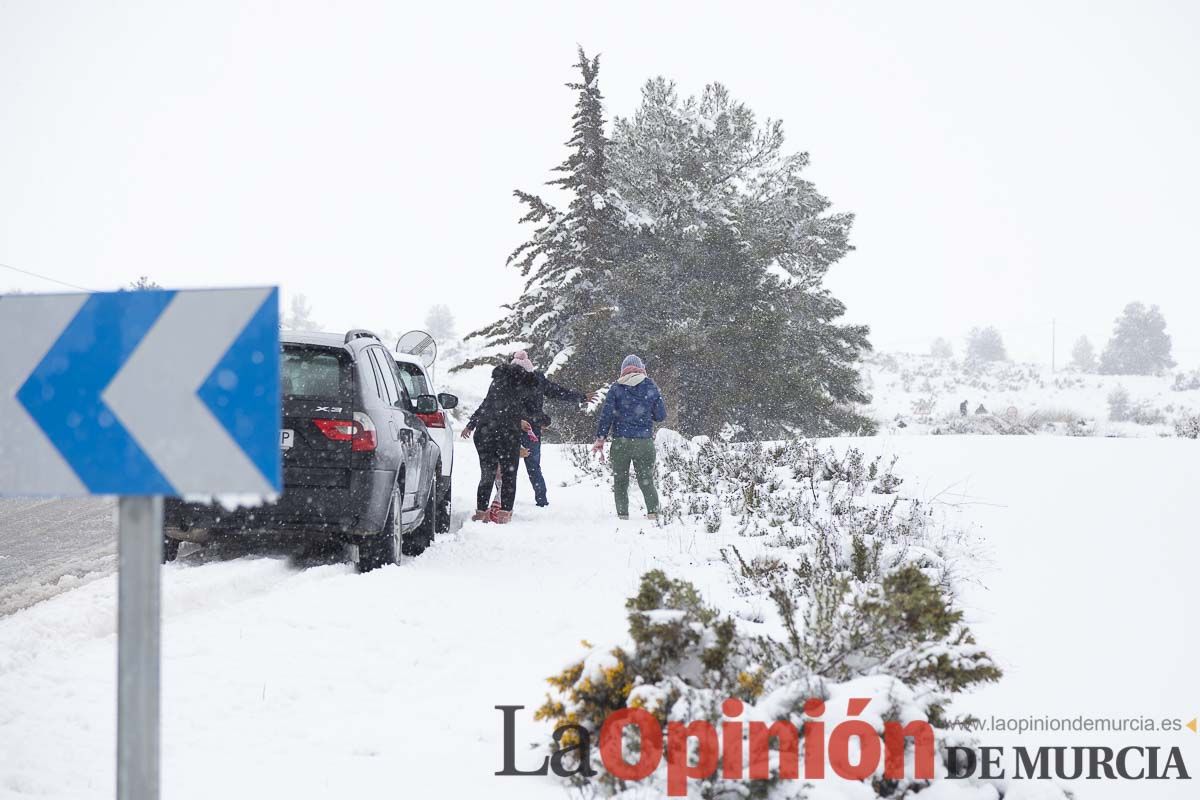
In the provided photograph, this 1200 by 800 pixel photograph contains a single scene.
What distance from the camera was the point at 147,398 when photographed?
1.76 metres

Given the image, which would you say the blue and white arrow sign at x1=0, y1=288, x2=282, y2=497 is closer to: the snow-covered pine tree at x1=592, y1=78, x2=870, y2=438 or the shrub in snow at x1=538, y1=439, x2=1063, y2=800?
the shrub in snow at x1=538, y1=439, x2=1063, y2=800

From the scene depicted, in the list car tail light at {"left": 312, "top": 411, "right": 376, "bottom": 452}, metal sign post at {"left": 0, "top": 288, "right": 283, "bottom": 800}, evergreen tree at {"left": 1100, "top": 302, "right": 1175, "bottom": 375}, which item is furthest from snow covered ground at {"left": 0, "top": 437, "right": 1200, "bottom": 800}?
evergreen tree at {"left": 1100, "top": 302, "right": 1175, "bottom": 375}

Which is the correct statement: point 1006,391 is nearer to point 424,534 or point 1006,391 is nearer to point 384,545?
point 424,534

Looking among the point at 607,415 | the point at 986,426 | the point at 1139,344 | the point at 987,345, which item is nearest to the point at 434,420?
the point at 607,415

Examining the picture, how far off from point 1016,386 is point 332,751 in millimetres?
51470

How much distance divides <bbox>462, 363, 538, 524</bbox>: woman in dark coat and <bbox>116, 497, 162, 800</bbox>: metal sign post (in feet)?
27.0

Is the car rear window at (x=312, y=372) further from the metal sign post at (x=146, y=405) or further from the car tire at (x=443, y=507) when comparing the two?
the metal sign post at (x=146, y=405)

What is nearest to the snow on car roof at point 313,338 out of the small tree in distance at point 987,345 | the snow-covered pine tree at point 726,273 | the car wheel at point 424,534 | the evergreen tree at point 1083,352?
the car wheel at point 424,534

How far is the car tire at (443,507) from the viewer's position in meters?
9.84

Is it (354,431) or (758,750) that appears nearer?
(758,750)

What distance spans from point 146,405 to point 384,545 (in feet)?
16.1

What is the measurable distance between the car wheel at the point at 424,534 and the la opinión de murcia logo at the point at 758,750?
5337 mm

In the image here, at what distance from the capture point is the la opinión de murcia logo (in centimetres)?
259

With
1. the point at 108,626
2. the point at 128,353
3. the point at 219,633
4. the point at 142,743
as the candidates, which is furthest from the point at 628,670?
the point at 108,626
